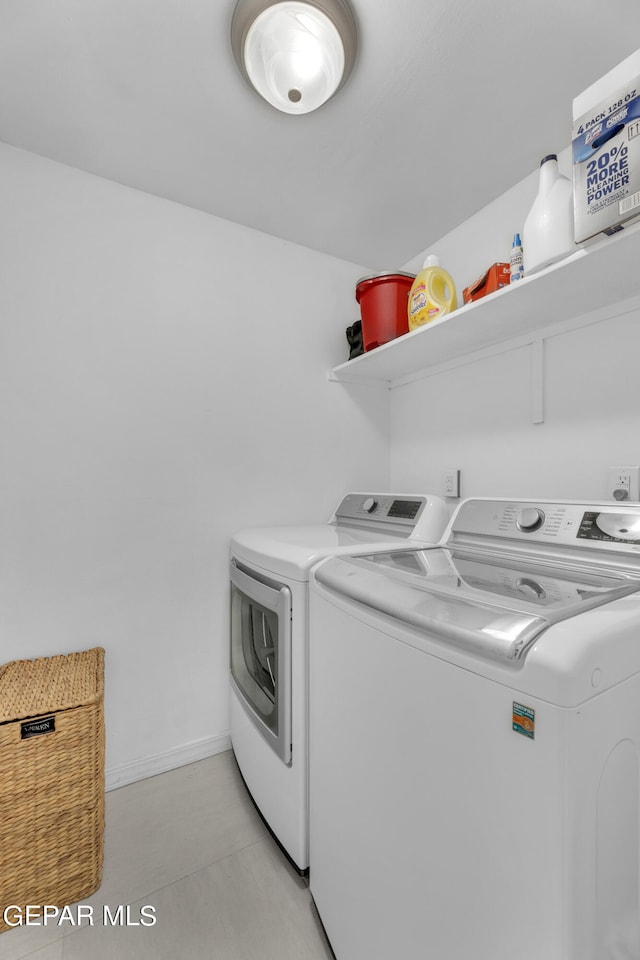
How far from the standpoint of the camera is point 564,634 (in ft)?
2.11

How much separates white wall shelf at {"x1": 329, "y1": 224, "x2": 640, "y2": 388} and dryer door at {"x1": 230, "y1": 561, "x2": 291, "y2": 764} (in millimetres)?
1125

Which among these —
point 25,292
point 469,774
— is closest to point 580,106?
point 469,774

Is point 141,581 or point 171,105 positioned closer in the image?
point 171,105

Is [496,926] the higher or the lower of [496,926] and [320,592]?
the lower

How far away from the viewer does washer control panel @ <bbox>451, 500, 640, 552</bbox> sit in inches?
43.4

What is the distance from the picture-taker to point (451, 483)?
2.00 m

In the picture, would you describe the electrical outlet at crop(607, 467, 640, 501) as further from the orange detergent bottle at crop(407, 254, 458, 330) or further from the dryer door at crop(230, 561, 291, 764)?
the dryer door at crop(230, 561, 291, 764)

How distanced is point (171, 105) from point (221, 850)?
2443 mm

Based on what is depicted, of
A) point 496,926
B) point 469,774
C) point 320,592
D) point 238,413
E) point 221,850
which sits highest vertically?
point 238,413

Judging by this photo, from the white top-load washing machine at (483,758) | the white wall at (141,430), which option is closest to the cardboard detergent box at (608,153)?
the white top-load washing machine at (483,758)

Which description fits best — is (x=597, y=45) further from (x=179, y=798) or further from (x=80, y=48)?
(x=179, y=798)

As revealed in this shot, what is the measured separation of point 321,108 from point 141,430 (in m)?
1.31

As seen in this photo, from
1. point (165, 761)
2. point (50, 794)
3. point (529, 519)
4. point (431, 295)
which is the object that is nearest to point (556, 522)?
point (529, 519)

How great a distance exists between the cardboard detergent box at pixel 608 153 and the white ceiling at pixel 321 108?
0.36m
